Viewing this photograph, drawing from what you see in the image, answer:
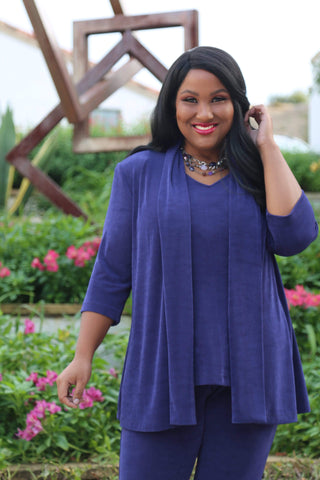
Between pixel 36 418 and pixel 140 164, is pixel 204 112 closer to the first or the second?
pixel 140 164

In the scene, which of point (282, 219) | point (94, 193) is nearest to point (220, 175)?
point (282, 219)

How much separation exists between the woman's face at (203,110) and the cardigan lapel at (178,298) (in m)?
0.16

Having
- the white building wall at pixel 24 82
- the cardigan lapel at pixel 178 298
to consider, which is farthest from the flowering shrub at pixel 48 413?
the white building wall at pixel 24 82

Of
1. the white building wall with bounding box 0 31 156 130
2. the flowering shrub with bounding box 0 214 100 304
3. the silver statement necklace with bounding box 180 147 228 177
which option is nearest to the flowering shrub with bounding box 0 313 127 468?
the flowering shrub with bounding box 0 214 100 304

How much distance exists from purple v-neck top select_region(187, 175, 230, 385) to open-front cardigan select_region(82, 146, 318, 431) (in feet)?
0.07

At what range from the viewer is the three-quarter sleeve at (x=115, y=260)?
1566 millimetres

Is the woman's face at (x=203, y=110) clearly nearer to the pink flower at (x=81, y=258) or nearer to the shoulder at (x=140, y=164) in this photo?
the shoulder at (x=140, y=164)

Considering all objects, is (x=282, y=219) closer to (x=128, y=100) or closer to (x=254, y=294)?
(x=254, y=294)

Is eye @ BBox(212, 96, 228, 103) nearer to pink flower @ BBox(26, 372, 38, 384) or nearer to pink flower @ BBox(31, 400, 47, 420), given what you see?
pink flower @ BBox(31, 400, 47, 420)

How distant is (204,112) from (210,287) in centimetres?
43

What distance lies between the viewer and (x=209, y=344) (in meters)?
1.47

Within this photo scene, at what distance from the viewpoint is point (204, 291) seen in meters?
1.48

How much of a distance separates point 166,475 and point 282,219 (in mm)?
675

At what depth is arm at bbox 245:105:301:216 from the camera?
1482 millimetres
